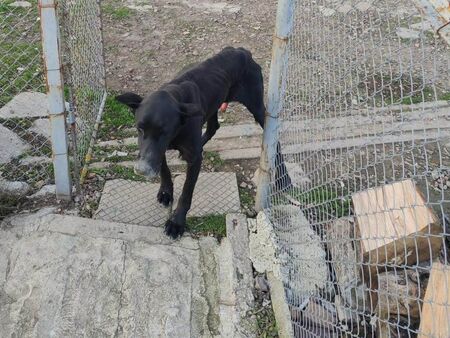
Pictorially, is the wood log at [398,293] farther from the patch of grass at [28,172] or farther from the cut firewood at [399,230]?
the patch of grass at [28,172]

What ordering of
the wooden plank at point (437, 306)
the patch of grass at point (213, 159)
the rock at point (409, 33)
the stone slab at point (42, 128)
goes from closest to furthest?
1. the wooden plank at point (437, 306)
2. the rock at point (409, 33)
3. the patch of grass at point (213, 159)
4. the stone slab at point (42, 128)

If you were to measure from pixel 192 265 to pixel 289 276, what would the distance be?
2.21ft

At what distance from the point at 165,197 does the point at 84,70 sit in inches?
59.1

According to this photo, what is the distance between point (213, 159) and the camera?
463 cm

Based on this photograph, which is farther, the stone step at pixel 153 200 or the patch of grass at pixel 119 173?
the patch of grass at pixel 119 173

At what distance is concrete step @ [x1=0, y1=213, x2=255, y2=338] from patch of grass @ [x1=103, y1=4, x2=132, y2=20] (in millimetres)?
4405

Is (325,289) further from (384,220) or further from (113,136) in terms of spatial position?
(113,136)

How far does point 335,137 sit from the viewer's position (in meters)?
4.33

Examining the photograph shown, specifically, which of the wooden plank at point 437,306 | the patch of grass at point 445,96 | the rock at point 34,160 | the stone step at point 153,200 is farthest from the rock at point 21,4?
the wooden plank at point 437,306

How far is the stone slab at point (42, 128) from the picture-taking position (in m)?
4.79

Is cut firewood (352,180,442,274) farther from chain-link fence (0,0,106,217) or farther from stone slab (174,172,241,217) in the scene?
chain-link fence (0,0,106,217)

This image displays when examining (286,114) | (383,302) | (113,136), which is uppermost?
(286,114)

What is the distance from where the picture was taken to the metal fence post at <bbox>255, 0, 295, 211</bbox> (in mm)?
3150

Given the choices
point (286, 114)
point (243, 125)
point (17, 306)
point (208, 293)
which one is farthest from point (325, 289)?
point (243, 125)
